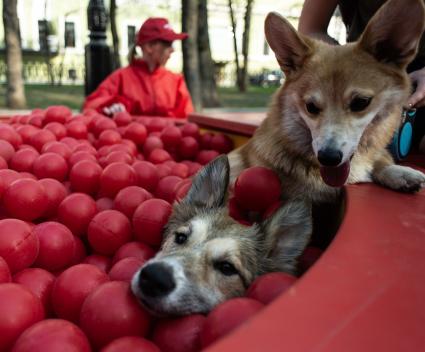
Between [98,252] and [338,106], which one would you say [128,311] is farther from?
[338,106]

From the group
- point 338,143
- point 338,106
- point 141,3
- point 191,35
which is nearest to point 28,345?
point 338,143

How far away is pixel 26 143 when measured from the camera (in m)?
3.91

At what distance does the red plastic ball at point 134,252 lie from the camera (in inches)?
88.3

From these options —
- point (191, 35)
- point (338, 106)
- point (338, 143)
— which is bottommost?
point (338, 143)

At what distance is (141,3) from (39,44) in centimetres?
805

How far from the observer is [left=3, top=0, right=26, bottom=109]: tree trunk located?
11.2m

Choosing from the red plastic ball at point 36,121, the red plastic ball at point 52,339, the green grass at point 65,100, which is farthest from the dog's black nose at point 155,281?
the green grass at point 65,100

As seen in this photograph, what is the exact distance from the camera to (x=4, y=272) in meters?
1.79

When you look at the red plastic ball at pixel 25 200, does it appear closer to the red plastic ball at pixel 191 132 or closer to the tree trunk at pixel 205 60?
the red plastic ball at pixel 191 132

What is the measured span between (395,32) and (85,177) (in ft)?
6.53

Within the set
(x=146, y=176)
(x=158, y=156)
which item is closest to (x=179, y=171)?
(x=146, y=176)

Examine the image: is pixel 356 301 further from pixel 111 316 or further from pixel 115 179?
pixel 115 179

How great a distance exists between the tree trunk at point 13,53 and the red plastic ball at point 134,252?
35.0ft

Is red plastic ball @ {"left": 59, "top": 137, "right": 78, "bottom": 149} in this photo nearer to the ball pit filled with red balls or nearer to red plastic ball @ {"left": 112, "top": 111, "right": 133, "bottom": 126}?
the ball pit filled with red balls
